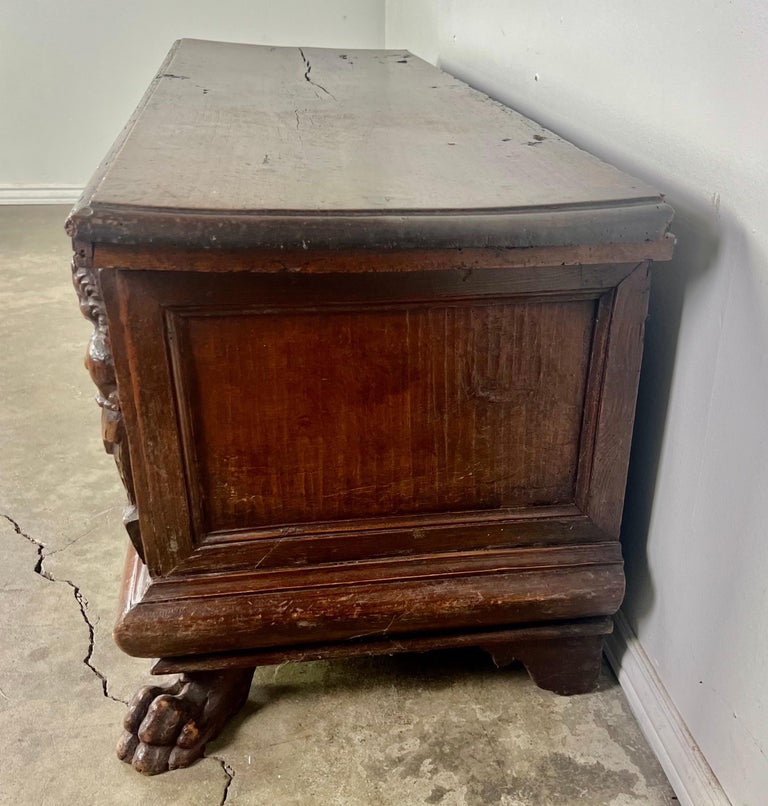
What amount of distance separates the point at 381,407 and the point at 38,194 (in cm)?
381

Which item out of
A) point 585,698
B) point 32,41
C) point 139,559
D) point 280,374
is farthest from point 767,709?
point 32,41

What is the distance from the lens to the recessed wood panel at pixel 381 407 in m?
0.86

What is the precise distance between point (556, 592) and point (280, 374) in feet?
1.53

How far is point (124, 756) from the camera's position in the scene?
1.02 metres

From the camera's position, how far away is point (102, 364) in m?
0.85

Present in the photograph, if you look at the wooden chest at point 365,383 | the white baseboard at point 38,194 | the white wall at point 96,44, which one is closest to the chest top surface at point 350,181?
the wooden chest at point 365,383

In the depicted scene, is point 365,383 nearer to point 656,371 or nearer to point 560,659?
point 656,371

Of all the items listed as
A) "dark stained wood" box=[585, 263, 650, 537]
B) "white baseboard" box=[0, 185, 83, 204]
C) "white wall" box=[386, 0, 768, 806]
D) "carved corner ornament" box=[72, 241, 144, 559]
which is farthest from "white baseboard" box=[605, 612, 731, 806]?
"white baseboard" box=[0, 185, 83, 204]

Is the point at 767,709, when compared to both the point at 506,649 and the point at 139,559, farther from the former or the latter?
the point at 139,559

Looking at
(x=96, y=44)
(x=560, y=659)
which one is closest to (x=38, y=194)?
(x=96, y=44)

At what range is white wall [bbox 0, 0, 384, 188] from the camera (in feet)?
12.4

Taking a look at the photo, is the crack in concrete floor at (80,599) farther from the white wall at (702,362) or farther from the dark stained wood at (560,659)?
the white wall at (702,362)

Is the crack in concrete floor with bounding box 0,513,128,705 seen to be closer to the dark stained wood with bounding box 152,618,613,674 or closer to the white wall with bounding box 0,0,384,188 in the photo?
the dark stained wood with bounding box 152,618,613,674

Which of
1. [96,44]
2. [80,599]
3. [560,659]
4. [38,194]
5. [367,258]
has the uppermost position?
[367,258]
